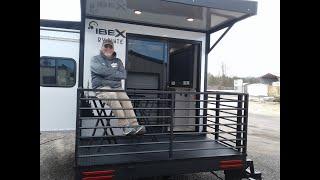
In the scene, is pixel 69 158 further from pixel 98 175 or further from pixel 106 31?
pixel 98 175

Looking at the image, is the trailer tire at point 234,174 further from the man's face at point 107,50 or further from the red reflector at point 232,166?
the man's face at point 107,50

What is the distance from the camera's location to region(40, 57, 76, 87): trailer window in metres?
5.55

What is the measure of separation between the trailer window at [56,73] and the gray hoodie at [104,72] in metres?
0.81

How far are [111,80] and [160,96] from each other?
1445mm

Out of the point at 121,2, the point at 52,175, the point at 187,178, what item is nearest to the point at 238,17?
the point at 121,2

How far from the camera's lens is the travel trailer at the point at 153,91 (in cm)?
398

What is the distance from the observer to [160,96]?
602cm

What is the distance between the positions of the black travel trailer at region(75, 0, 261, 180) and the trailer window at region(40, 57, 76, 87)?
14.7 inches

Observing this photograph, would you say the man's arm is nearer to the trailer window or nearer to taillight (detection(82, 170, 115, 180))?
the trailer window

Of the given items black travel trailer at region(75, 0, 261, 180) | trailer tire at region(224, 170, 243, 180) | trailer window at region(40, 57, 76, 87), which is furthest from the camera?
trailer window at region(40, 57, 76, 87)

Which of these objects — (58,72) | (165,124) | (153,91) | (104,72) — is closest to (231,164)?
(165,124)

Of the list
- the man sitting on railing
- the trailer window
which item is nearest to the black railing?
the man sitting on railing
